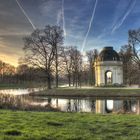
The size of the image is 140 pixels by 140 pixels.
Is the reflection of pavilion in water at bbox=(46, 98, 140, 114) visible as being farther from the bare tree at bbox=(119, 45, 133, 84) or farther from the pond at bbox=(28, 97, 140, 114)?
the bare tree at bbox=(119, 45, 133, 84)

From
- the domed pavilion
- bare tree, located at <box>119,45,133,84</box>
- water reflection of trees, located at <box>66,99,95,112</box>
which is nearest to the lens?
water reflection of trees, located at <box>66,99,95,112</box>

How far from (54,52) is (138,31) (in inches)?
687

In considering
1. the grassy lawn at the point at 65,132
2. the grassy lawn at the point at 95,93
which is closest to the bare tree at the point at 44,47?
the grassy lawn at the point at 95,93

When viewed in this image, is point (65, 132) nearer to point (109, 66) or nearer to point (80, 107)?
point (80, 107)

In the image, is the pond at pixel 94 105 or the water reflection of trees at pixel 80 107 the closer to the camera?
the pond at pixel 94 105

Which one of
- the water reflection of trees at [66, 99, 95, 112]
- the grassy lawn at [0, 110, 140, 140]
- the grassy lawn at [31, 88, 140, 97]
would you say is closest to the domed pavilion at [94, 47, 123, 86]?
the grassy lawn at [31, 88, 140, 97]

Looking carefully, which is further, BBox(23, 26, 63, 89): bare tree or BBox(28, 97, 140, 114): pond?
BBox(23, 26, 63, 89): bare tree

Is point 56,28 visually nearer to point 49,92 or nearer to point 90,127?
point 49,92

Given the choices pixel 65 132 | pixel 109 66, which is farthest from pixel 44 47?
pixel 65 132

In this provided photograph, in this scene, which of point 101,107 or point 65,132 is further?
point 101,107

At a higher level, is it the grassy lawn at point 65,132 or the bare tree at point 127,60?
the bare tree at point 127,60

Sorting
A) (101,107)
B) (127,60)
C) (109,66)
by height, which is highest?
(127,60)

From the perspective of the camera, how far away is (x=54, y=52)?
62.1 meters

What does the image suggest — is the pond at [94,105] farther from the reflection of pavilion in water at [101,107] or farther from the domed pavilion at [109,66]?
the domed pavilion at [109,66]
